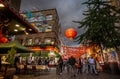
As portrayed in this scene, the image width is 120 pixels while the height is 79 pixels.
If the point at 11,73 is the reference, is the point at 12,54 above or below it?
above

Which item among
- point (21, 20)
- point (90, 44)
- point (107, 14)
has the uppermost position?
point (107, 14)

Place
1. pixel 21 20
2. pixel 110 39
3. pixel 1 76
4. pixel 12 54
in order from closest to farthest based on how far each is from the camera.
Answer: pixel 1 76 → pixel 12 54 → pixel 21 20 → pixel 110 39

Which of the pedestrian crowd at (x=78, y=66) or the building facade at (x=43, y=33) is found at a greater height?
the building facade at (x=43, y=33)

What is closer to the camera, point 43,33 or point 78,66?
point 78,66

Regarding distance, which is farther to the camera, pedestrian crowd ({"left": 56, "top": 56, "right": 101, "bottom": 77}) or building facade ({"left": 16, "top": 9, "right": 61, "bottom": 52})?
building facade ({"left": 16, "top": 9, "right": 61, "bottom": 52})

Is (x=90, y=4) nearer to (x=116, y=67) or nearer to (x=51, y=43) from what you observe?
(x=116, y=67)

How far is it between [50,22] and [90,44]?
80.9 feet

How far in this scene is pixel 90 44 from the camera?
1465cm

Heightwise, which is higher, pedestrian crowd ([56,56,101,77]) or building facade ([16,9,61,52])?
building facade ([16,9,61,52])

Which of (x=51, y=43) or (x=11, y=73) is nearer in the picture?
(x=11, y=73)

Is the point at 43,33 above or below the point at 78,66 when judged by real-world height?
above

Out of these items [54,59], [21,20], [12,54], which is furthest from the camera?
[54,59]

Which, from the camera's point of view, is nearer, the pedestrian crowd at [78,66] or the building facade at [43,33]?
the pedestrian crowd at [78,66]

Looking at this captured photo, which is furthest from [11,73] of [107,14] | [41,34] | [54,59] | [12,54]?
[41,34]
